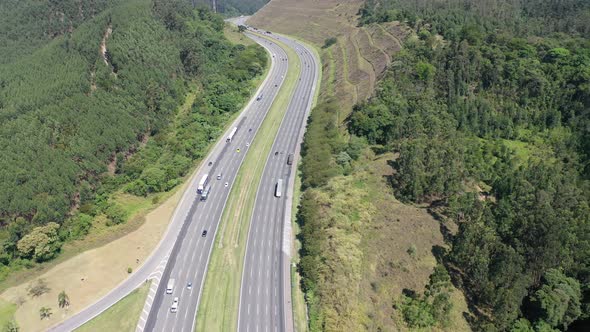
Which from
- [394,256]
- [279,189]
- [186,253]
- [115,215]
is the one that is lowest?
[394,256]

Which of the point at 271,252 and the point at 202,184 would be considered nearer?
the point at 271,252

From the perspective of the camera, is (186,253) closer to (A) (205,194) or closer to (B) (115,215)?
(A) (205,194)

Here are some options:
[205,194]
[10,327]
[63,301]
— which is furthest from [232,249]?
[10,327]

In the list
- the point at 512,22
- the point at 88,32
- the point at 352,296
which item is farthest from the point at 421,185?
the point at 88,32

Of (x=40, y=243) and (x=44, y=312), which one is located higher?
(x=40, y=243)

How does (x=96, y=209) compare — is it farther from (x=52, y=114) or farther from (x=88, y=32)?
(x=88, y=32)
